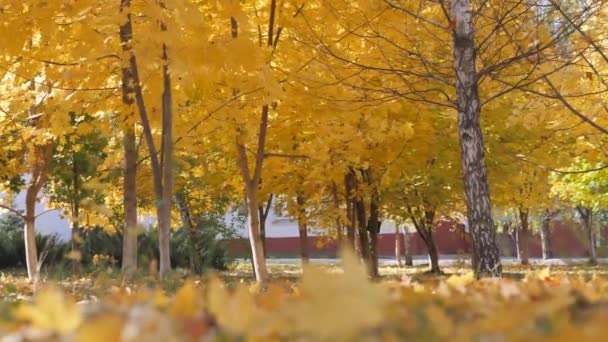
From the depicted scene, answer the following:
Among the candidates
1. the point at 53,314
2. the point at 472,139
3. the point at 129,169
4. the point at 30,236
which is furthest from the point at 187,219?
the point at 53,314

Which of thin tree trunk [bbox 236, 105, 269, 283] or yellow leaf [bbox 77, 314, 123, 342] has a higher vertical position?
thin tree trunk [bbox 236, 105, 269, 283]

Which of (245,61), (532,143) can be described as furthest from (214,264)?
(245,61)

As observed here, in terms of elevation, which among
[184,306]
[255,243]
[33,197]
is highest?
[33,197]

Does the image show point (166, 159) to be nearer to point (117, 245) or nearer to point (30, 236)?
point (30, 236)

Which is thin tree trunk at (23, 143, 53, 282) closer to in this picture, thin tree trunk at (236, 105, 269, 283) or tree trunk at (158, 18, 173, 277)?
thin tree trunk at (236, 105, 269, 283)

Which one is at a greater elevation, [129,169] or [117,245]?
[129,169]

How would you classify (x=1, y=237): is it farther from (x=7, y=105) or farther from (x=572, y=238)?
(x=572, y=238)

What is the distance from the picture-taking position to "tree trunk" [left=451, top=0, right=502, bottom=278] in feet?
22.5

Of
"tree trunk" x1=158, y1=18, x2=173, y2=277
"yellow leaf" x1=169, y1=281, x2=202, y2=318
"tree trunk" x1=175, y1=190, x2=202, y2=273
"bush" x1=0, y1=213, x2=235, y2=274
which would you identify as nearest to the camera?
"yellow leaf" x1=169, y1=281, x2=202, y2=318

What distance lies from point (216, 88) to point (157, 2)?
257 centimetres

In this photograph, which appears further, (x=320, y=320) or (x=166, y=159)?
(x=166, y=159)

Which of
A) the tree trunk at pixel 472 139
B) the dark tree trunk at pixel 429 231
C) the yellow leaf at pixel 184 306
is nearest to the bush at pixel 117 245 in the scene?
the dark tree trunk at pixel 429 231

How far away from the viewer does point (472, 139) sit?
694 centimetres

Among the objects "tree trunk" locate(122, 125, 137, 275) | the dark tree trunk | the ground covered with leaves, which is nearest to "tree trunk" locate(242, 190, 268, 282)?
"tree trunk" locate(122, 125, 137, 275)
